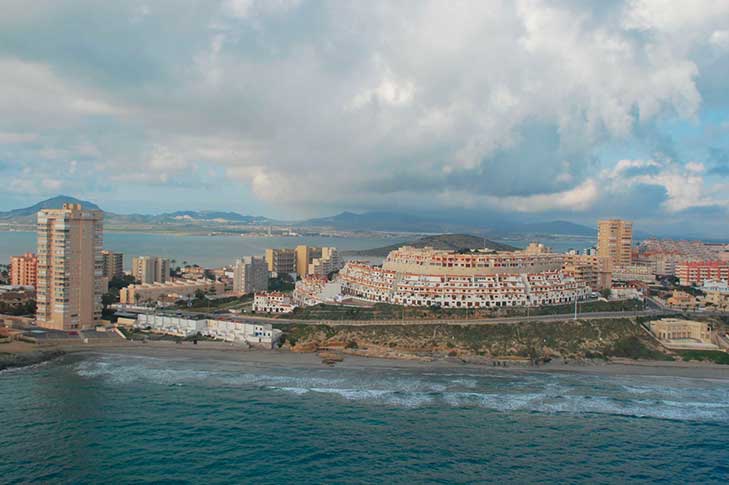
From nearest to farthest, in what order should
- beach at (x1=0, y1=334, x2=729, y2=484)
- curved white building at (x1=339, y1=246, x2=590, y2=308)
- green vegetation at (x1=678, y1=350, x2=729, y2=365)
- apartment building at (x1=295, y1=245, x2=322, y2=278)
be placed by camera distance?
beach at (x1=0, y1=334, x2=729, y2=484) < green vegetation at (x1=678, y1=350, x2=729, y2=365) < curved white building at (x1=339, y1=246, x2=590, y2=308) < apartment building at (x1=295, y1=245, x2=322, y2=278)

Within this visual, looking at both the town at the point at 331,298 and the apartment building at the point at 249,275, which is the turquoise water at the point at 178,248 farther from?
the town at the point at 331,298

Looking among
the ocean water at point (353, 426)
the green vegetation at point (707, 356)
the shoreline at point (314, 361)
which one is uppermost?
the green vegetation at point (707, 356)

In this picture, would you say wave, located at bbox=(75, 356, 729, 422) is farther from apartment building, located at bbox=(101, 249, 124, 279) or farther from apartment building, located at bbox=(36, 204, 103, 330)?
apartment building, located at bbox=(101, 249, 124, 279)

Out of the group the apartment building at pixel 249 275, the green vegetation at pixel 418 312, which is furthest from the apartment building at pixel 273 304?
the apartment building at pixel 249 275

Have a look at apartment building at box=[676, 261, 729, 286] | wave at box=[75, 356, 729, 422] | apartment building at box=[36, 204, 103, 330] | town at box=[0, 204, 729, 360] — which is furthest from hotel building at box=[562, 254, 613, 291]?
apartment building at box=[36, 204, 103, 330]

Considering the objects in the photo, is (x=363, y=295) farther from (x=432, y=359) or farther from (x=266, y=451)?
(x=266, y=451)

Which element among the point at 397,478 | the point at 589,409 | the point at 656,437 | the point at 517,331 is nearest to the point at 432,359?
the point at 517,331
